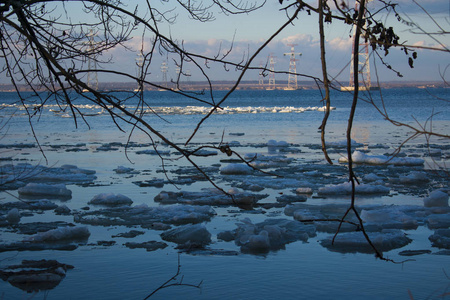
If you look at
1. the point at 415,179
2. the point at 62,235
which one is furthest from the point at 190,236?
the point at 415,179

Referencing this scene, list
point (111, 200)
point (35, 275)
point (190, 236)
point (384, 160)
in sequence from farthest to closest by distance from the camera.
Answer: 1. point (384, 160)
2. point (111, 200)
3. point (190, 236)
4. point (35, 275)

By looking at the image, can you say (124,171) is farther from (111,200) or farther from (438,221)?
(438,221)

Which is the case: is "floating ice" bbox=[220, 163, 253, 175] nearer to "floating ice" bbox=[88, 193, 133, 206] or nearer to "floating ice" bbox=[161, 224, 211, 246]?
"floating ice" bbox=[88, 193, 133, 206]

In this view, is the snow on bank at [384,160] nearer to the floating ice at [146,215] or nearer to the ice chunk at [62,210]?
the floating ice at [146,215]

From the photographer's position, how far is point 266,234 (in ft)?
20.4

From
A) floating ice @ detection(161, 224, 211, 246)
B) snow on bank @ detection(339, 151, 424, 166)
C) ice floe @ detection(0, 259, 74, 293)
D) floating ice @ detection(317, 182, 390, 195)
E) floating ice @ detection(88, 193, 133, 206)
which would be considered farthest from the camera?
snow on bank @ detection(339, 151, 424, 166)

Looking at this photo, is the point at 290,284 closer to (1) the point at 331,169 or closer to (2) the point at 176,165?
(1) the point at 331,169

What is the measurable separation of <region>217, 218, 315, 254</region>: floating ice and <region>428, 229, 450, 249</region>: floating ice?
1369 mm

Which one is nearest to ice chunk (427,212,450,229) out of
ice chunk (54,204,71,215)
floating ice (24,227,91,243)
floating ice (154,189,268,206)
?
floating ice (154,189,268,206)

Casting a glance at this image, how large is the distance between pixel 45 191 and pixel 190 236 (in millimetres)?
3889

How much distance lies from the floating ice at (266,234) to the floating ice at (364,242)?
369 millimetres

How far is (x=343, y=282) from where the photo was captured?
5.06 meters

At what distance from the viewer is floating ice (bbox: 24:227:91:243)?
20.6 ft

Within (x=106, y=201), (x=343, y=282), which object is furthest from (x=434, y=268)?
(x=106, y=201)
